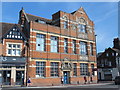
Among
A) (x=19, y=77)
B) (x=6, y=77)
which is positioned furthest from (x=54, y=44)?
(x=6, y=77)

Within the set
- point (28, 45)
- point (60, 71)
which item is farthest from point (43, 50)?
point (60, 71)

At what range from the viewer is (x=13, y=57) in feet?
80.6

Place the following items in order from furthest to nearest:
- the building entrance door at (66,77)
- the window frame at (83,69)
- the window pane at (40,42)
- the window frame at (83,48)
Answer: the window frame at (83,48) < the window frame at (83,69) < the building entrance door at (66,77) < the window pane at (40,42)

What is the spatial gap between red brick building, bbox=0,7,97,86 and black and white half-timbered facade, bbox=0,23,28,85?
59 cm

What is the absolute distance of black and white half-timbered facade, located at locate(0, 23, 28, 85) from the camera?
23812mm

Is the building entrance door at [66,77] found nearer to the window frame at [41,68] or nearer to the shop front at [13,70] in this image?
the window frame at [41,68]

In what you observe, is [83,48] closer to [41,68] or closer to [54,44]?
[54,44]

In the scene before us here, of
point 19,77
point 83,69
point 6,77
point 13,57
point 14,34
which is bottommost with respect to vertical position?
point 19,77

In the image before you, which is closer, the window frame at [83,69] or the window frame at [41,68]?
the window frame at [41,68]

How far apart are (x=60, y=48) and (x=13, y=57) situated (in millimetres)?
8584

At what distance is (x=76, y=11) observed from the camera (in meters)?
34.0

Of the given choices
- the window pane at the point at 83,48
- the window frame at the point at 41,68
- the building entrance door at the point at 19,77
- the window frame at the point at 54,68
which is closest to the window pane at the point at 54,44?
the window frame at the point at 54,68

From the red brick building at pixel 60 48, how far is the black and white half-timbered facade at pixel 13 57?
59 cm

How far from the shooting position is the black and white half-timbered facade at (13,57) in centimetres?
2381
